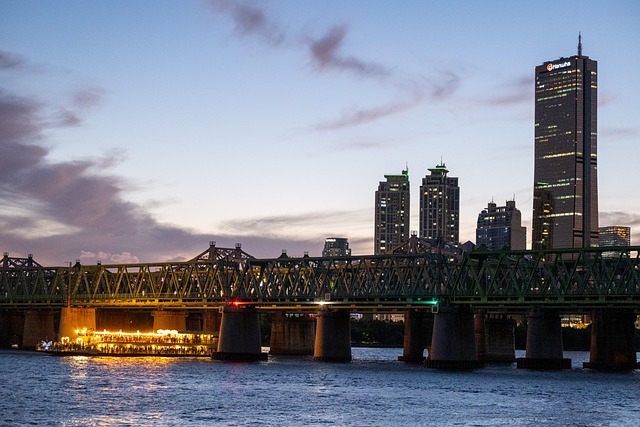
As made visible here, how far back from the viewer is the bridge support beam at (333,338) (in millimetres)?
186000

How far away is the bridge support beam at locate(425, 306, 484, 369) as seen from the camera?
155 meters

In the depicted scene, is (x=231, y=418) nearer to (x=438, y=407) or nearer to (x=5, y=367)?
(x=438, y=407)

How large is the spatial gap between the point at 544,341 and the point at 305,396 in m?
56.2

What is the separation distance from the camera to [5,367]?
6245 inches

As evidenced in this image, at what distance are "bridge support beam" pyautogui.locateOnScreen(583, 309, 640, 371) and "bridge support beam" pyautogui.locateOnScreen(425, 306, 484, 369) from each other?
26228 mm

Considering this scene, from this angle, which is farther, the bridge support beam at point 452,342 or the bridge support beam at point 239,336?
the bridge support beam at point 239,336

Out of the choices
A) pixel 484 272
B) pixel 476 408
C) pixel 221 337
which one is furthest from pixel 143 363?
pixel 476 408

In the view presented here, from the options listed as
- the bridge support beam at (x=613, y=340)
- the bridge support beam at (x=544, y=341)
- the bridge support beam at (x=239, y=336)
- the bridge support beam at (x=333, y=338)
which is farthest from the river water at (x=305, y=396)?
the bridge support beam at (x=333, y=338)

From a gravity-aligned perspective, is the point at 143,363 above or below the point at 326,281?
below

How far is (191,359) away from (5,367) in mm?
42566

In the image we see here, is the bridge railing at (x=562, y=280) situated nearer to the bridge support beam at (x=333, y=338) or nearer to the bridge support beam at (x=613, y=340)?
the bridge support beam at (x=613, y=340)

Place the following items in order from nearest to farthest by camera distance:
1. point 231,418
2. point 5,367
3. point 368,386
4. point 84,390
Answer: point 231,418 < point 84,390 < point 368,386 < point 5,367

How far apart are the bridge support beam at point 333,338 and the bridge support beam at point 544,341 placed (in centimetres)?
3381

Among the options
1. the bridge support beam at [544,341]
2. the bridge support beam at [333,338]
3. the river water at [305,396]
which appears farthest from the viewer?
the bridge support beam at [333,338]
